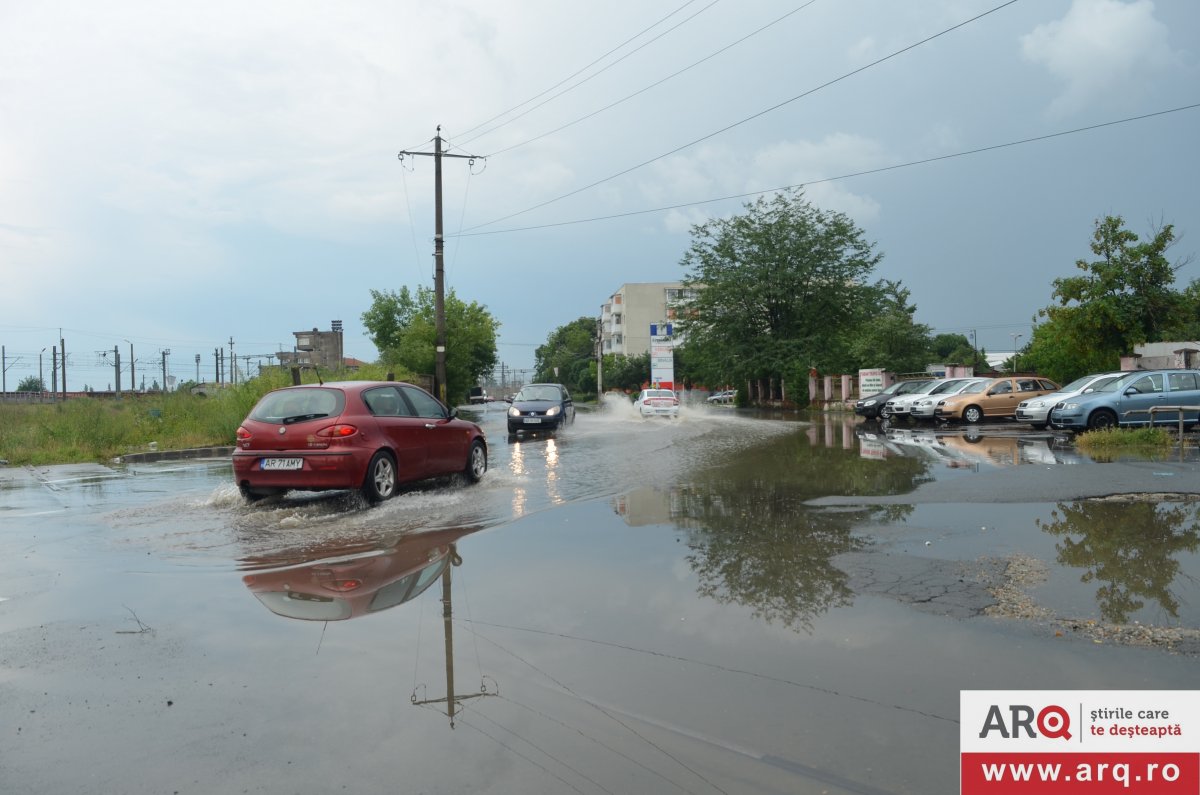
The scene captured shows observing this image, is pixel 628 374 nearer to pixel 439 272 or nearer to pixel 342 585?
pixel 439 272

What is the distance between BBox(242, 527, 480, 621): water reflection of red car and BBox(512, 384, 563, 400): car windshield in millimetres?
17659

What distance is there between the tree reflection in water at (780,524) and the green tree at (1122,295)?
18955mm

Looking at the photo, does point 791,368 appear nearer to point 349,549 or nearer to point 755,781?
point 349,549

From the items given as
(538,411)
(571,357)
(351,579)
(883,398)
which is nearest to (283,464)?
(351,579)

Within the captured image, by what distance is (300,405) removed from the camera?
10062 mm

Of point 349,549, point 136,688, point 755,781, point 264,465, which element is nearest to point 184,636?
point 136,688

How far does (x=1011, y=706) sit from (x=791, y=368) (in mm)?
44107

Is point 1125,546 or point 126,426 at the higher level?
point 126,426

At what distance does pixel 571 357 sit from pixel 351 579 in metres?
122

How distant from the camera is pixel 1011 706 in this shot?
369 cm

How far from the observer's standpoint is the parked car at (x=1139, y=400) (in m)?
19.1

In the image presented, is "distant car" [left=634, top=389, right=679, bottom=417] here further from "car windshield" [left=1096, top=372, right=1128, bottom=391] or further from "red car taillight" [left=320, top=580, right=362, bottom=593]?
"red car taillight" [left=320, top=580, right=362, bottom=593]

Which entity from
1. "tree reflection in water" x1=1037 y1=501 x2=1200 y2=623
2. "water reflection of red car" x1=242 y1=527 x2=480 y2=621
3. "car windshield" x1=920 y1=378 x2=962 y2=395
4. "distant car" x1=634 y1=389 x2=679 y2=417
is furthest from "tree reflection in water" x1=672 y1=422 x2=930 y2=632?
"distant car" x1=634 y1=389 x2=679 y2=417

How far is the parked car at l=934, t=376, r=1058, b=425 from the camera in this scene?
26516 mm
